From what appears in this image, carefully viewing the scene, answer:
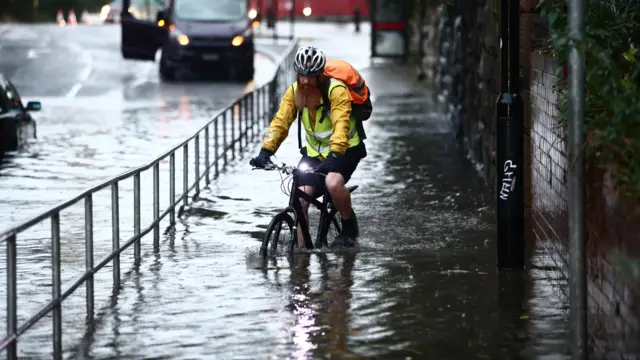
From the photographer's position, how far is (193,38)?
37469mm

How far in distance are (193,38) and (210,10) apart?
106cm

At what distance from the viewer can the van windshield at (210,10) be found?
3784 centimetres

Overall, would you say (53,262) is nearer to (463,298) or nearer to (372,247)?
(463,298)

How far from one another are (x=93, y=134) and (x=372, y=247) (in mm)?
12308

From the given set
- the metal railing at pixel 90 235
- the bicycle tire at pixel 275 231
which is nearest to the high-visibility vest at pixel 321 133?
the bicycle tire at pixel 275 231

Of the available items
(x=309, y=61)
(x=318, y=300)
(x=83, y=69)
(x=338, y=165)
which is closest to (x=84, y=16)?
(x=83, y=69)

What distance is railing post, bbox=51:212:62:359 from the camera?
336 inches

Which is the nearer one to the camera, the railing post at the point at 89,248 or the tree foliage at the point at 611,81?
the tree foliage at the point at 611,81

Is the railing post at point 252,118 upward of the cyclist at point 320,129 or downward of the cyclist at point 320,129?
downward

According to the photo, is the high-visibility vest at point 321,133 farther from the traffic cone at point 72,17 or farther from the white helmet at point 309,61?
the traffic cone at point 72,17

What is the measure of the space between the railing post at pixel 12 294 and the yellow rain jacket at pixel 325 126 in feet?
13.2

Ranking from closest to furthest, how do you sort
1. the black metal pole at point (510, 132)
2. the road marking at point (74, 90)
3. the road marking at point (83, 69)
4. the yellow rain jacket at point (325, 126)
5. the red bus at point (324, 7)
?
1. the black metal pole at point (510, 132)
2. the yellow rain jacket at point (325, 126)
3. the road marking at point (74, 90)
4. the road marking at point (83, 69)
5. the red bus at point (324, 7)

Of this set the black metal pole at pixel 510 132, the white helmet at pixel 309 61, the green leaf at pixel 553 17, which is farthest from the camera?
the white helmet at pixel 309 61

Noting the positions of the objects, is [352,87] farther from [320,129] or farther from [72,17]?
[72,17]
